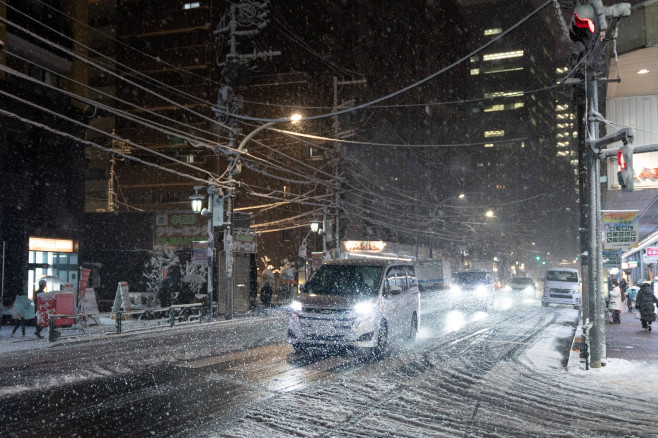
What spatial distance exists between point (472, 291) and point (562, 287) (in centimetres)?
901

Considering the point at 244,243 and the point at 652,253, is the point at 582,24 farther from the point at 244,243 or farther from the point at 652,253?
the point at 652,253

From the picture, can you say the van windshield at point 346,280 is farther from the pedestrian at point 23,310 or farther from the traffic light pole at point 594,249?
the pedestrian at point 23,310

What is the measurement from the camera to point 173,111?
75.8m

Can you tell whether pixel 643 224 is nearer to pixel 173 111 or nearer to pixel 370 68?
pixel 370 68

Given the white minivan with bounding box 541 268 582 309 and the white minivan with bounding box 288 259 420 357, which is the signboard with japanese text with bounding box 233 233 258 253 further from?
the white minivan with bounding box 541 268 582 309

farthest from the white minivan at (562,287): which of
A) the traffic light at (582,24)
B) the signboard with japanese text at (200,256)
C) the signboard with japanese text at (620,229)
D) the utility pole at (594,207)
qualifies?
the traffic light at (582,24)

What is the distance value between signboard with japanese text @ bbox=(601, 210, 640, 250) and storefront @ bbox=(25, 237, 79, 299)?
20.3 m

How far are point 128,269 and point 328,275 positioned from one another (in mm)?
27429

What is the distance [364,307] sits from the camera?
12.2 metres

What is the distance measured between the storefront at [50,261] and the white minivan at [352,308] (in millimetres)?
14756

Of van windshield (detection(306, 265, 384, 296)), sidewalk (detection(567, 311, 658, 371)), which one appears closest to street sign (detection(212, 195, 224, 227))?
van windshield (detection(306, 265, 384, 296))

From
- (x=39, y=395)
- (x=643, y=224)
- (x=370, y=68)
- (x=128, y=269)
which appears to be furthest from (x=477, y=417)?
(x=370, y=68)

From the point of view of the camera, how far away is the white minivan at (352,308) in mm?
11984

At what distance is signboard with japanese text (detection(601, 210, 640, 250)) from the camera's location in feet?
58.7
